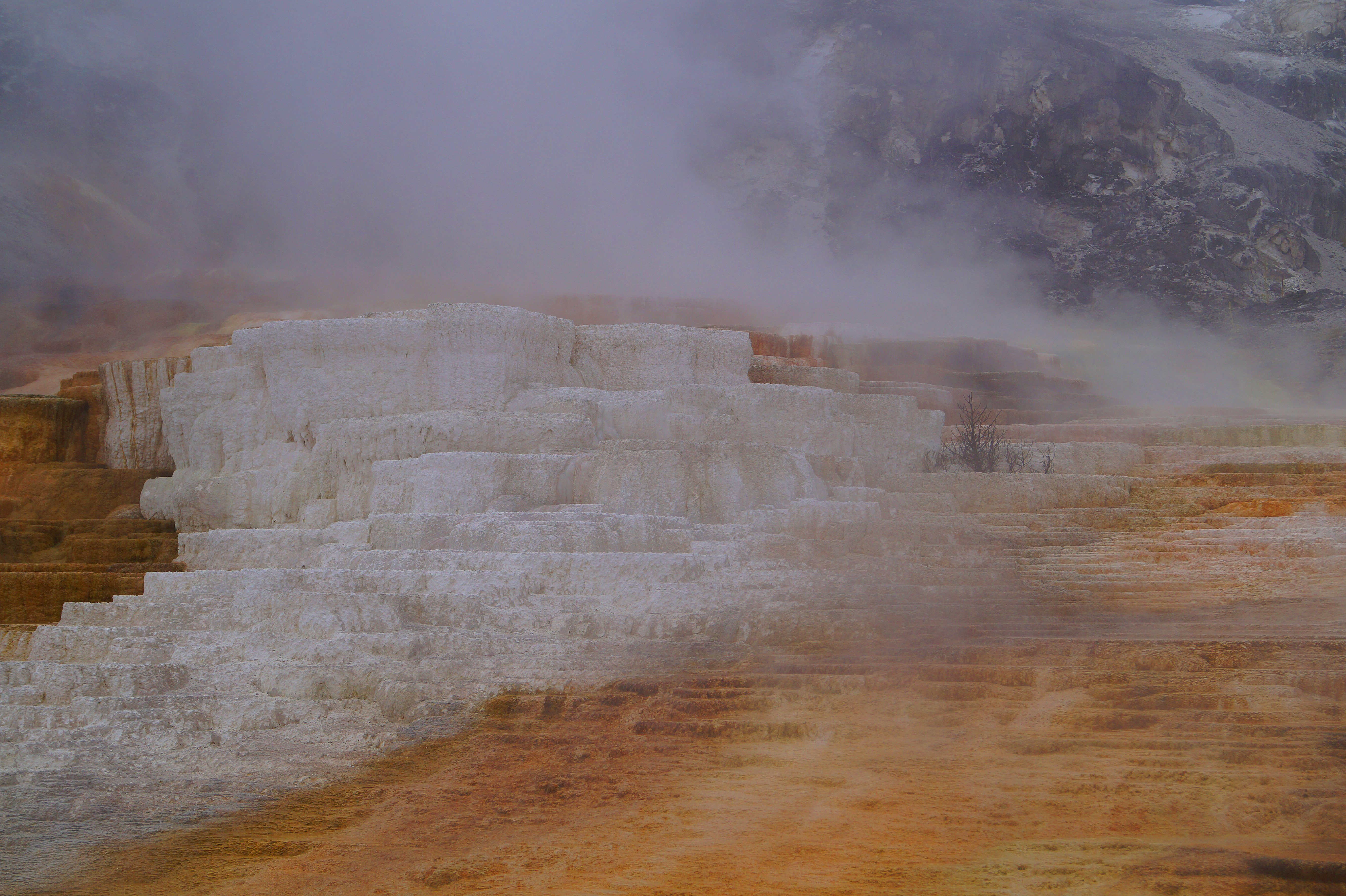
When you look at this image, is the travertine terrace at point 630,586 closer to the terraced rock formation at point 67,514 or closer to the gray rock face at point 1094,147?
the terraced rock formation at point 67,514

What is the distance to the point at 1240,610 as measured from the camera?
7.00m

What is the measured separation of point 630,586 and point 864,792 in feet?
9.67

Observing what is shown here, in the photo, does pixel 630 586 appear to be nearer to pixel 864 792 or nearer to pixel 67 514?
pixel 864 792

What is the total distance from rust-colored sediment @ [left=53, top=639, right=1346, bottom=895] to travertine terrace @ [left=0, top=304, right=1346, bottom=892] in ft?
0.10

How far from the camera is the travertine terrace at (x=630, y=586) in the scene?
5.10m

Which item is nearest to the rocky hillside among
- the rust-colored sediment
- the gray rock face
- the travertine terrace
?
the gray rock face

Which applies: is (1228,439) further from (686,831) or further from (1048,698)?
(686,831)

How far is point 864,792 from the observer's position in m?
4.60

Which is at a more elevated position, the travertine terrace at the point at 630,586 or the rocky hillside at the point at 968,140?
the rocky hillside at the point at 968,140

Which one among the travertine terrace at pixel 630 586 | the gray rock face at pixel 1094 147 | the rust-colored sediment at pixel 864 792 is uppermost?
the gray rock face at pixel 1094 147

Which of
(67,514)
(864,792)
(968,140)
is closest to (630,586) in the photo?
(864,792)

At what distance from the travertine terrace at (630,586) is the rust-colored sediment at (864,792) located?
3 cm

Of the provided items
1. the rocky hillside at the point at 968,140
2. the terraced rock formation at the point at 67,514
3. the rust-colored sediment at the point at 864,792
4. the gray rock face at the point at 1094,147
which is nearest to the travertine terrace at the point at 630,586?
the rust-colored sediment at the point at 864,792

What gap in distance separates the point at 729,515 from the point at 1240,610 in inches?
156
